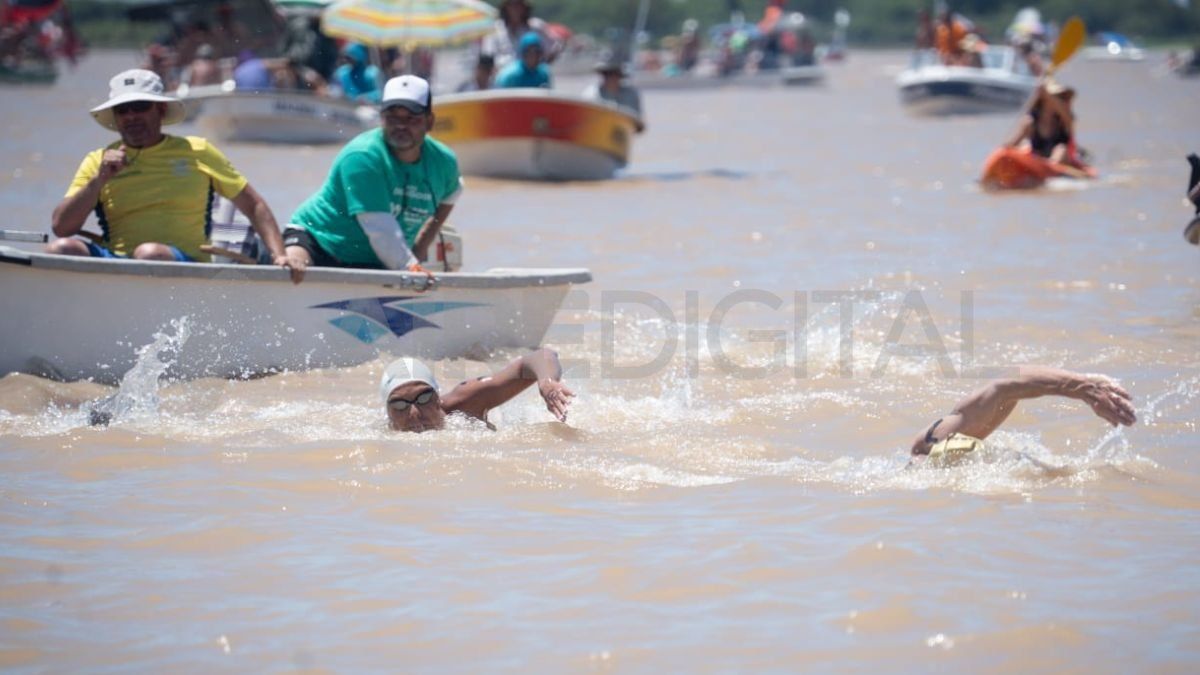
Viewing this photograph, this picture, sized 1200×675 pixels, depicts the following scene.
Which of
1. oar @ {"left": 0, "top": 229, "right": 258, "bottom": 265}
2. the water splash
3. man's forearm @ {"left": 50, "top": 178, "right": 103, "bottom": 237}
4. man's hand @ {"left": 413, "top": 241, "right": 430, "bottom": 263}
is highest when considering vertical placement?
man's forearm @ {"left": 50, "top": 178, "right": 103, "bottom": 237}

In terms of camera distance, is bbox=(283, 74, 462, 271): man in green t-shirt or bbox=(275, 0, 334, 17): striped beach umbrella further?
bbox=(275, 0, 334, 17): striped beach umbrella

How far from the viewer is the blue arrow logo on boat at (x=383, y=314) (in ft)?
27.5

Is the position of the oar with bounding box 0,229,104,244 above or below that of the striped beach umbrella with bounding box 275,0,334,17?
below

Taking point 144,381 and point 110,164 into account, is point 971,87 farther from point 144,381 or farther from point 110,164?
point 144,381

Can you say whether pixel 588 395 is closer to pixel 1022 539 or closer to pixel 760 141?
pixel 1022 539

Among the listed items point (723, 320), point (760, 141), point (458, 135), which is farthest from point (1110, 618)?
point (760, 141)

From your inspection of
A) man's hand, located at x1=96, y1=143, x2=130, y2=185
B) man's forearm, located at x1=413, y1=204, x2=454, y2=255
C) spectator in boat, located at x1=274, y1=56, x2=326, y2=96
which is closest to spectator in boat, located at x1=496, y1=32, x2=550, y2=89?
spectator in boat, located at x1=274, y1=56, x2=326, y2=96

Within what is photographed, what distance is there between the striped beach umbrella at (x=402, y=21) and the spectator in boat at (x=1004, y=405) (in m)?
12.6

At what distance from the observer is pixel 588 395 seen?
320 inches

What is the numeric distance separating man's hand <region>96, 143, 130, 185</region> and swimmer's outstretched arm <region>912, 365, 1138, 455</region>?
4.16m

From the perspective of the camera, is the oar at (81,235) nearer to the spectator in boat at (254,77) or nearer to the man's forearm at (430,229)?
the man's forearm at (430,229)

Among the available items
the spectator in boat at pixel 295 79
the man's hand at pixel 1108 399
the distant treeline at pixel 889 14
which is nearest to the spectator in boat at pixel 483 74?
the spectator in boat at pixel 295 79

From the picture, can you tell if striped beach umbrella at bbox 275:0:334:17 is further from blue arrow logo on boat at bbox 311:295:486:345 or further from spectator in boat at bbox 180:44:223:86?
blue arrow logo on boat at bbox 311:295:486:345

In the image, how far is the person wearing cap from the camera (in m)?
6.75
